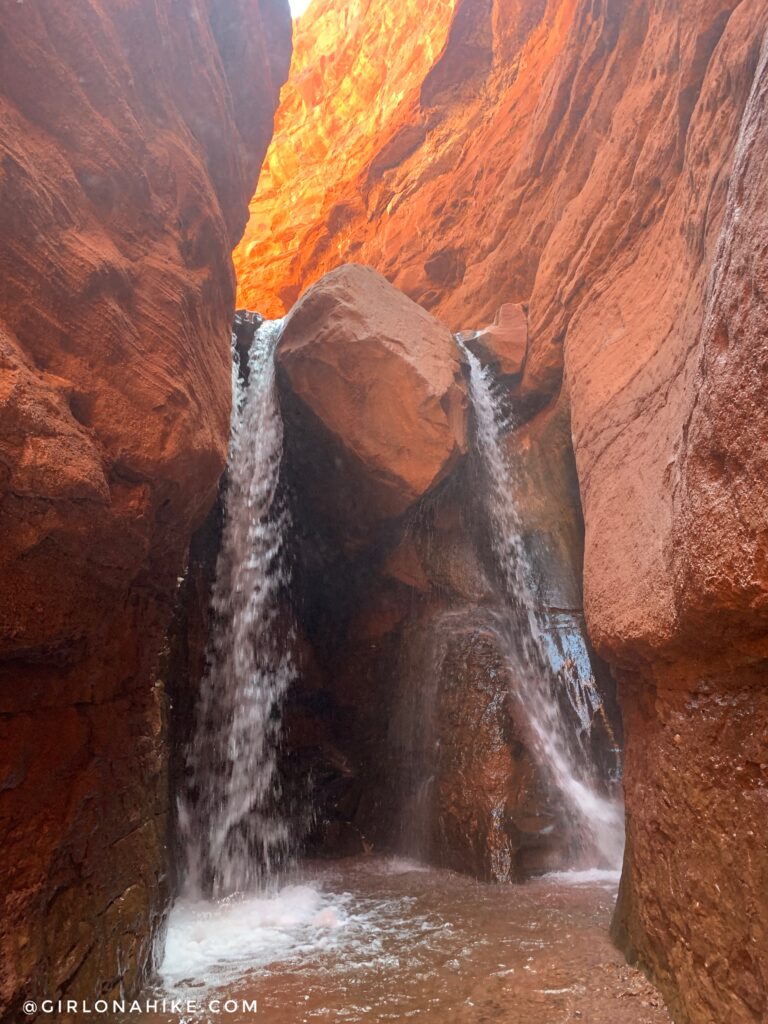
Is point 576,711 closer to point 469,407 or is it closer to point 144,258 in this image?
point 469,407

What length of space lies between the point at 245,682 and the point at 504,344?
18.5 feet

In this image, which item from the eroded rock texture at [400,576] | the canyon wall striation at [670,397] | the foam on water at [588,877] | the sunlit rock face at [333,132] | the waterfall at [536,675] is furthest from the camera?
the sunlit rock face at [333,132]

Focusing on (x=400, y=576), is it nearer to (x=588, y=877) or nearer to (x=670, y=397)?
(x=588, y=877)

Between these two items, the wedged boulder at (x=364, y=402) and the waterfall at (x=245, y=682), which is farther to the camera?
the wedged boulder at (x=364, y=402)

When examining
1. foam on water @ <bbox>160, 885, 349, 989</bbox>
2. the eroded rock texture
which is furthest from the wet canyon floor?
the eroded rock texture

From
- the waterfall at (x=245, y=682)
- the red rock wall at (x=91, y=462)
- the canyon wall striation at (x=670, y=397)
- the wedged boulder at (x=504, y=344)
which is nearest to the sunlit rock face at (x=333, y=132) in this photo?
the canyon wall striation at (x=670, y=397)

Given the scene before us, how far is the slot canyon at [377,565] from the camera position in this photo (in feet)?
9.17

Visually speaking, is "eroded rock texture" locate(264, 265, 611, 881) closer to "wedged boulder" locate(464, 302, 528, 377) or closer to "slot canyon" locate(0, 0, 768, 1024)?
"slot canyon" locate(0, 0, 768, 1024)

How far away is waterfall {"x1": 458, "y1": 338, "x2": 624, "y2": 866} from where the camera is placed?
5.94 metres

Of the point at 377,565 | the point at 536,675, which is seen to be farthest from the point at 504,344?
the point at 536,675

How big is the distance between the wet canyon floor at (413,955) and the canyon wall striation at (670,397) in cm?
34

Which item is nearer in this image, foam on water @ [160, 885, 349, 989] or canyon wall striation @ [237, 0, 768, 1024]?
canyon wall striation @ [237, 0, 768, 1024]

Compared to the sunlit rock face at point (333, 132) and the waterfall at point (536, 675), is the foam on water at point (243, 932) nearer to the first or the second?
the waterfall at point (536, 675)

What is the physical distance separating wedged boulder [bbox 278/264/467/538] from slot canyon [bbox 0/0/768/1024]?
45mm
